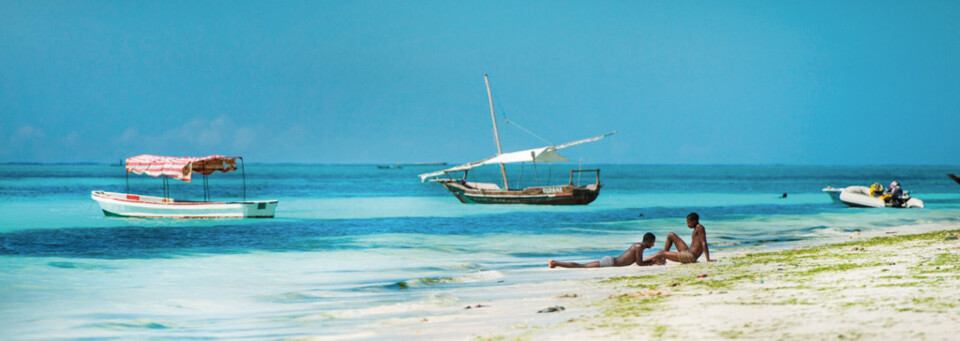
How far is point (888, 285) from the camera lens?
371 inches

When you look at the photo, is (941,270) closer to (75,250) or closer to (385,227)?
(75,250)

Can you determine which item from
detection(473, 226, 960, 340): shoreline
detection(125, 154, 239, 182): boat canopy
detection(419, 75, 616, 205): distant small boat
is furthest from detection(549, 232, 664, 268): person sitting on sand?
detection(419, 75, 616, 205): distant small boat

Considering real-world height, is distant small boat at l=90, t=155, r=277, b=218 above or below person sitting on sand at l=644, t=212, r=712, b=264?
above

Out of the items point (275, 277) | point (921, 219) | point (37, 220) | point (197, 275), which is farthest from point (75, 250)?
point (921, 219)

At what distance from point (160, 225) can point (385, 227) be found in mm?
8964

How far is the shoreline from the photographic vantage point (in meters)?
7.10

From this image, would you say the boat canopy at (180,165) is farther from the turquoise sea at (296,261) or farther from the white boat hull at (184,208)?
the turquoise sea at (296,261)

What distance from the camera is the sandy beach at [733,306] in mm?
7160

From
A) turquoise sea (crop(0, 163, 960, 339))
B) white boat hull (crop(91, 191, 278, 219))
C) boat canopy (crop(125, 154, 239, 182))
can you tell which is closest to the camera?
turquoise sea (crop(0, 163, 960, 339))

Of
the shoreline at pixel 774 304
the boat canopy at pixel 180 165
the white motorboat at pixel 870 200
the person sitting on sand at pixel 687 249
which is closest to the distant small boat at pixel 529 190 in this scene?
the white motorboat at pixel 870 200

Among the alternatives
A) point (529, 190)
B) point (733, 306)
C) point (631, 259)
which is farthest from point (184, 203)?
point (733, 306)

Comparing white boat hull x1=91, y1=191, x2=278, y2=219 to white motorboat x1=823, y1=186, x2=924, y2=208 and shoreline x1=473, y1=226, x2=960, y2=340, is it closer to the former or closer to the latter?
shoreline x1=473, y1=226, x2=960, y2=340

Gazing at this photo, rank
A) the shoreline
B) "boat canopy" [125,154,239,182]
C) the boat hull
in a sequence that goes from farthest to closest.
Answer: the boat hull
"boat canopy" [125,154,239,182]
the shoreline

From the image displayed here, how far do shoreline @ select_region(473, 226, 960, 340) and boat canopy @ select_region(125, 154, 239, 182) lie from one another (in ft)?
80.2
